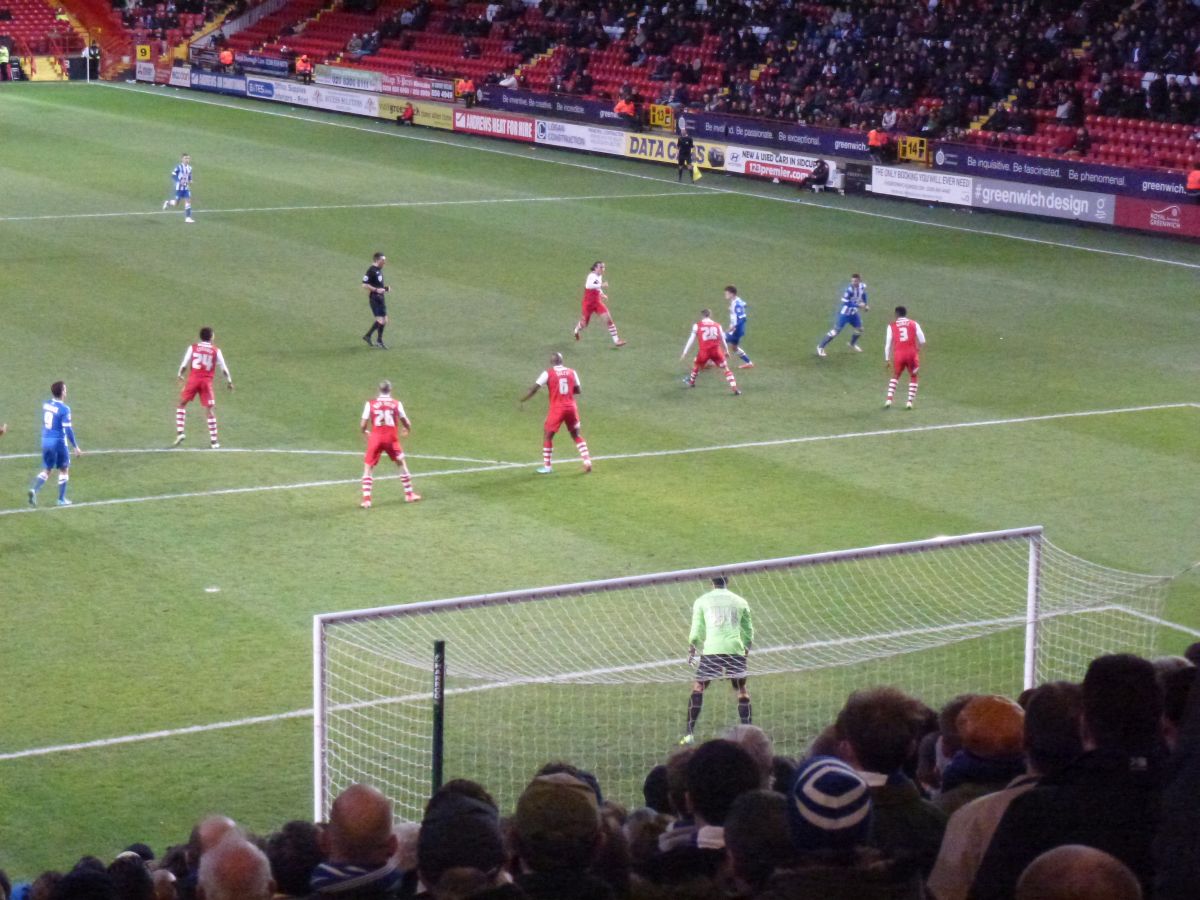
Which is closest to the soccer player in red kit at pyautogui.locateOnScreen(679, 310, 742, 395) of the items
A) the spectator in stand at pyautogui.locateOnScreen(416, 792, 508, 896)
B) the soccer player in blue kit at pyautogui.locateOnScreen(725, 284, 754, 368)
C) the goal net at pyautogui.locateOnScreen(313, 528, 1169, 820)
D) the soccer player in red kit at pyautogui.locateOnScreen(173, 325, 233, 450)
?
the soccer player in blue kit at pyautogui.locateOnScreen(725, 284, 754, 368)

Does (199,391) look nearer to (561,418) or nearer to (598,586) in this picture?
(561,418)

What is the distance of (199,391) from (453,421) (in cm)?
351

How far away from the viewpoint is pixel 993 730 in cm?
698

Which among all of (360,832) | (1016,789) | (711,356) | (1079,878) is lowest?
(711,356)

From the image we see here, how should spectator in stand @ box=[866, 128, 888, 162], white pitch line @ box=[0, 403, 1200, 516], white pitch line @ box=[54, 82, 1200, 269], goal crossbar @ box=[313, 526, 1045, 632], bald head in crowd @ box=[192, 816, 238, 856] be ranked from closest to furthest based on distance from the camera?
bald head in crowd @ box=[192, 816, 238, 856] → goal crossbar @ box=[313, 526, 1045, 632] → white pitch line @ box=[0, 403, 1200, 516] → white pitch line @ box=[54, 82, 1200, 269] → spectator in stand @ box=[866, 128, 888, 162]

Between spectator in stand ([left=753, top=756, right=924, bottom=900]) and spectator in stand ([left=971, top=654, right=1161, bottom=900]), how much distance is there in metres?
0.32

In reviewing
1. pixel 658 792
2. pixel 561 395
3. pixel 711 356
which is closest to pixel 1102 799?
pixel 658 792

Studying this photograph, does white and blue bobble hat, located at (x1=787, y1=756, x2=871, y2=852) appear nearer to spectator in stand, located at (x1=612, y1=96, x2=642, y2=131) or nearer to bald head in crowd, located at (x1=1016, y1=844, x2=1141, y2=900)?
bald head in crowd, located at (x1=1016, y1=844, x2=1141, y2=900)

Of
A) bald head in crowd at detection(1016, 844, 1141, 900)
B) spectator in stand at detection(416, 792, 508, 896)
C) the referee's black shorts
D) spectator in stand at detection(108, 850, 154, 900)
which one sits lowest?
the referee's black shorts

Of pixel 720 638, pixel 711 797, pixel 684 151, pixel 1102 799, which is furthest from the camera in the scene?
pixel 684 151

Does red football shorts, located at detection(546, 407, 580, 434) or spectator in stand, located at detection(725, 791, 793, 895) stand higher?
spectator in stand, located at detection(725, 791, 793, 895)

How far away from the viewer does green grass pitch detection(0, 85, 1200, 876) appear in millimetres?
15250

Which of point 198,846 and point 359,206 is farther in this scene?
point 359,206

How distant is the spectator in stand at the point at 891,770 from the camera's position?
20.5ft
